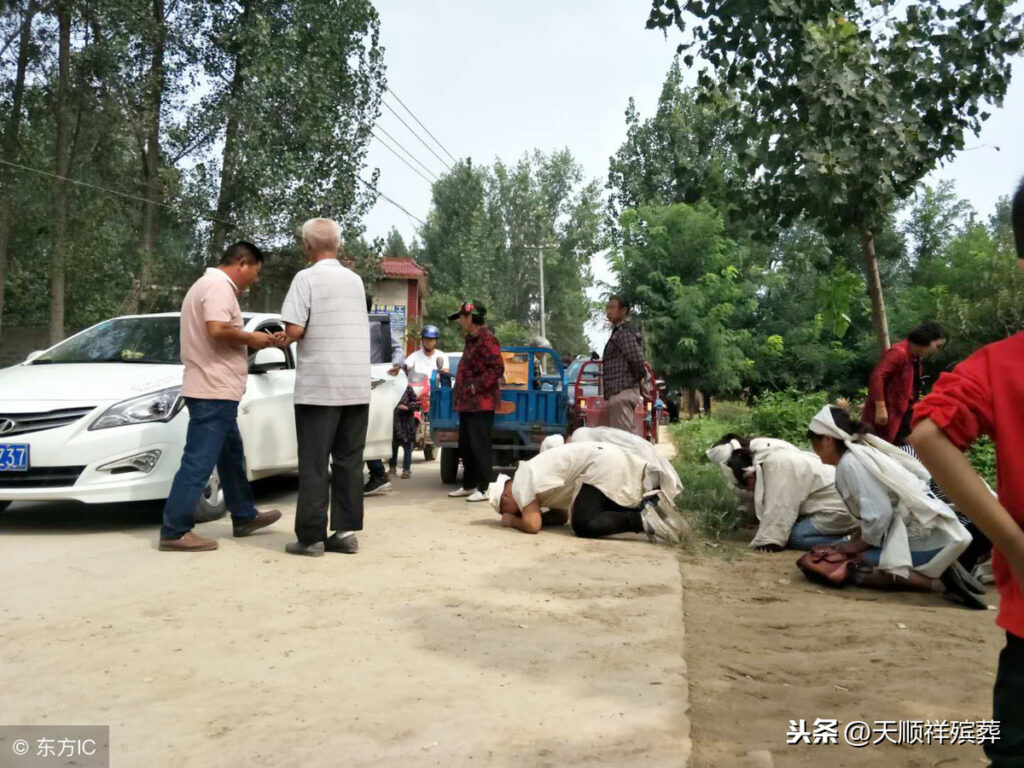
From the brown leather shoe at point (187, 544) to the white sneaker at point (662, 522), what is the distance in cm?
328

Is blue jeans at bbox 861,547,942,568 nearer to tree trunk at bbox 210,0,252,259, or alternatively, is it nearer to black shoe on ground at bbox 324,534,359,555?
black shoe on ground at bbox 324,534,359,555

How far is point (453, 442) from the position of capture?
1107 centimetres

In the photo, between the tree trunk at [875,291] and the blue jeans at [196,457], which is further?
the tree trunk at [875,291]

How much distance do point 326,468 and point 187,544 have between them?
103 centimetres

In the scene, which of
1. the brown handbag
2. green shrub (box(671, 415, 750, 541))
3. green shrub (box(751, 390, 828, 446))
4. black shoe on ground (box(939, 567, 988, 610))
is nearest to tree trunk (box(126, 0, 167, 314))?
green shrub (box(671, 415, 750, 541))

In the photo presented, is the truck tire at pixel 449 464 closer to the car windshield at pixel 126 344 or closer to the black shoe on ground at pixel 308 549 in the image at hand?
the car windshield at pixel 126 344

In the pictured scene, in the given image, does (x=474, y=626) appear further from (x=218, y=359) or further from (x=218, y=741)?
(x=218, y=359)

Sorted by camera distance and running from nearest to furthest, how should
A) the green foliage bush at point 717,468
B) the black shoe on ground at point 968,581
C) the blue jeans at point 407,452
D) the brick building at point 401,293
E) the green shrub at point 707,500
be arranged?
the black shoe on ground at point 968,581
the green shrub at point 707,500
the green foliage bush at point 717,468
the blue jeans at point 407,452
the brick building at point 401,293

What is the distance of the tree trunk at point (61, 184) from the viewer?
70.7 ft

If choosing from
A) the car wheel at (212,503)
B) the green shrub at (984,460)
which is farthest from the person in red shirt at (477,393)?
the green shrub at (984,460)

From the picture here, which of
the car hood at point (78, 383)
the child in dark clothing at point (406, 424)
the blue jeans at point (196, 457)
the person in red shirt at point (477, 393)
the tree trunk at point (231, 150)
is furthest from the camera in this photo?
the tree trunk at point (231, 150)

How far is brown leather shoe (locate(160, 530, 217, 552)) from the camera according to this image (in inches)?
251

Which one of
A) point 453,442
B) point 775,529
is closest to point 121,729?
point 775,529

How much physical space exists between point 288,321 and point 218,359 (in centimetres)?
53
